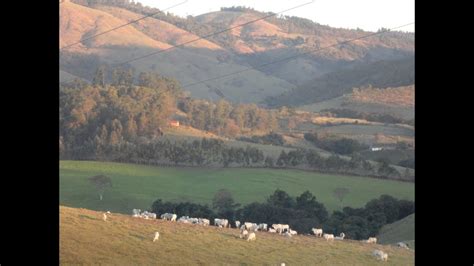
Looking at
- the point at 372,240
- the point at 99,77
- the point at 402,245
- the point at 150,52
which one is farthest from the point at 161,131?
the point at 402,245

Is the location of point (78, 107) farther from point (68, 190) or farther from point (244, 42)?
point (244, 42)

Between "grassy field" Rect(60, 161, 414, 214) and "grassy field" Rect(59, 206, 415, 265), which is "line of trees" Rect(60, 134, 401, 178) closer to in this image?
"grassy field" Rect(60, 161, 414, 214)

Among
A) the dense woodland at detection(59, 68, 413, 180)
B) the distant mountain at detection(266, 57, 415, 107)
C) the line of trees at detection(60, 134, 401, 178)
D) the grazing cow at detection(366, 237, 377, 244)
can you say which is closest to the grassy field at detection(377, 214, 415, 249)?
the grazing cow at detection(366, 237, 377, 244)

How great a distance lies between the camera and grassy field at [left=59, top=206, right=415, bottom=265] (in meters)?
6.55


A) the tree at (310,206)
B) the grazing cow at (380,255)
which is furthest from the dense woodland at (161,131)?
the grazing cow at (380,255)

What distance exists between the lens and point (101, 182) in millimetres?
11734

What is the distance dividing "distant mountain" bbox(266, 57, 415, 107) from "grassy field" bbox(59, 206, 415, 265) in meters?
4.63

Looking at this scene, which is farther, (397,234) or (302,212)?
(302,212)

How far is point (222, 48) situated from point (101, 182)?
3.64m

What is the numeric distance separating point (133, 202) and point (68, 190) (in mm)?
1131

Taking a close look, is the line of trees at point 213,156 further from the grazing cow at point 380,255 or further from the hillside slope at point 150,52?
→ the grazing cow at point 380,255

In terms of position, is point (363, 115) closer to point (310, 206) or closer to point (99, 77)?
point (310, 206)

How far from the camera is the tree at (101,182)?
11.4m

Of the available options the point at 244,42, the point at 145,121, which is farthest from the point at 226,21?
the point at 145,121
